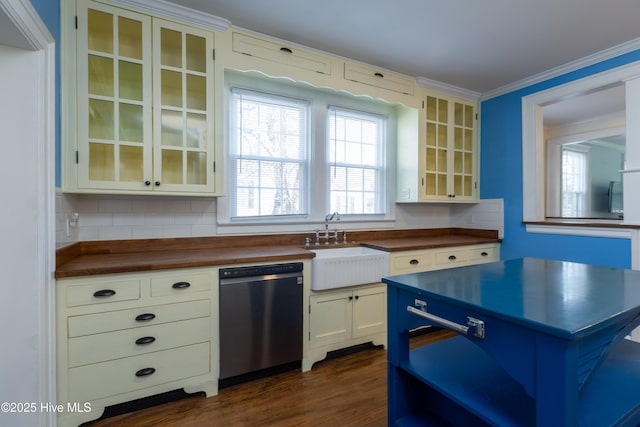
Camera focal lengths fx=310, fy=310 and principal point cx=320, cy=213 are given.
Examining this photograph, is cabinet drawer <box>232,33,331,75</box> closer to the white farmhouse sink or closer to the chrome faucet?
the chrome faucet

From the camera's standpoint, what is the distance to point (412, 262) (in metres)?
2.90

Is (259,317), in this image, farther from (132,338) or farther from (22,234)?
(22,234)

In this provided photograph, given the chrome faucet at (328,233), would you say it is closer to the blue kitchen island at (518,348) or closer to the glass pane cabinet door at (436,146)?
the glass pane cabinet door at (436,146)

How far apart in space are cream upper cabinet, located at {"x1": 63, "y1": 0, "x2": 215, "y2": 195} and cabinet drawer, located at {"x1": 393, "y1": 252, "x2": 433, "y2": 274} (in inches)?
68.0

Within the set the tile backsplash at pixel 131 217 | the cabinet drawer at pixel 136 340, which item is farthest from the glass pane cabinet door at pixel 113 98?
the cabinet drawer at pixel 136 340

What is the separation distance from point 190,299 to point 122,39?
1.80 meters

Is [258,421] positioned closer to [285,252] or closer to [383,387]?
[383,387]

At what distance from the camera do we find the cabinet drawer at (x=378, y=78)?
9.47 ft

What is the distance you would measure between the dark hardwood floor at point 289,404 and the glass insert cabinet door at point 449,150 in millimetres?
2094

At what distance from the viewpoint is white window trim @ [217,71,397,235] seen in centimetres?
269

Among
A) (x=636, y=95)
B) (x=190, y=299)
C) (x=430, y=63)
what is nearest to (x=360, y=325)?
(x=190, y=299)

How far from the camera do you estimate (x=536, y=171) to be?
129 inches

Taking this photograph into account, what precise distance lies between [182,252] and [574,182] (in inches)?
245

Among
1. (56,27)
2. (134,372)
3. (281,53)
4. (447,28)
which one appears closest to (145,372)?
(134,372)
